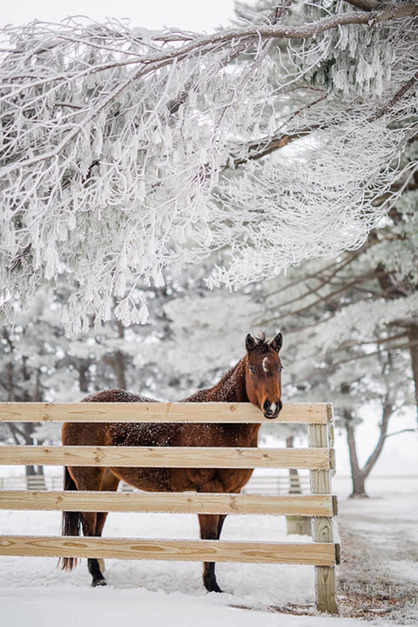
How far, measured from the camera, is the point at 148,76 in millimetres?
4121

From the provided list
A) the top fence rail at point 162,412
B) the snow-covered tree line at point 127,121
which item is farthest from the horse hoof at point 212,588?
the snow-covered tree line at point 127,121

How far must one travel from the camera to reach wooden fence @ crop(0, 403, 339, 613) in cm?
377

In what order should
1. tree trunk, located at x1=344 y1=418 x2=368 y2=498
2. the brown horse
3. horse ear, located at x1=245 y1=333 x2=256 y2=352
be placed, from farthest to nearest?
tree trunk, located at x1=344 y1=418 x2=368 y2=498 < horse ear, located at x1=245 y1=333 x2=256 y2=352 < the brown horse

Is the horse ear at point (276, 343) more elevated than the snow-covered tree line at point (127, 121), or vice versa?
the snow-covered tree line at point (127, 121)

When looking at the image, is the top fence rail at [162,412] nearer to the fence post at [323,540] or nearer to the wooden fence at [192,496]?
the wooden fence at [192,496]

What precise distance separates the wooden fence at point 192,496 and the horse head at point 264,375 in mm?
116

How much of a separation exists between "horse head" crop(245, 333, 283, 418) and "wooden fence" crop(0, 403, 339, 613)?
116 mm

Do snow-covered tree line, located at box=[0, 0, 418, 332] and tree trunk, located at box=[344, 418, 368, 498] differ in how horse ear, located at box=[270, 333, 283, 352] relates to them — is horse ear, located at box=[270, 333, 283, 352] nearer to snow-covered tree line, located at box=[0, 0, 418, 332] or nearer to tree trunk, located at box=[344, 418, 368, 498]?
snow-covered tree line, located at box=[0, 0, 418, 332]

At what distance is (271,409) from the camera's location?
3.78 m

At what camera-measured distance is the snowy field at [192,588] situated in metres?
3.25

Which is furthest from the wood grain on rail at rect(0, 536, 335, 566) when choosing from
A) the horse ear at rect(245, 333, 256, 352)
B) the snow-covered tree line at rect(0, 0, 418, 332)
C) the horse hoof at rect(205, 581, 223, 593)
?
the snow-covered tree line at rect(0, 0, 418, 332)

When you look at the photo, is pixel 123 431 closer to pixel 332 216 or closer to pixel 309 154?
pixel 332 216

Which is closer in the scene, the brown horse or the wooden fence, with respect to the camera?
the wooden fence

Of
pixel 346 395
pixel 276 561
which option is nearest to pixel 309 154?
pixel 276 561
